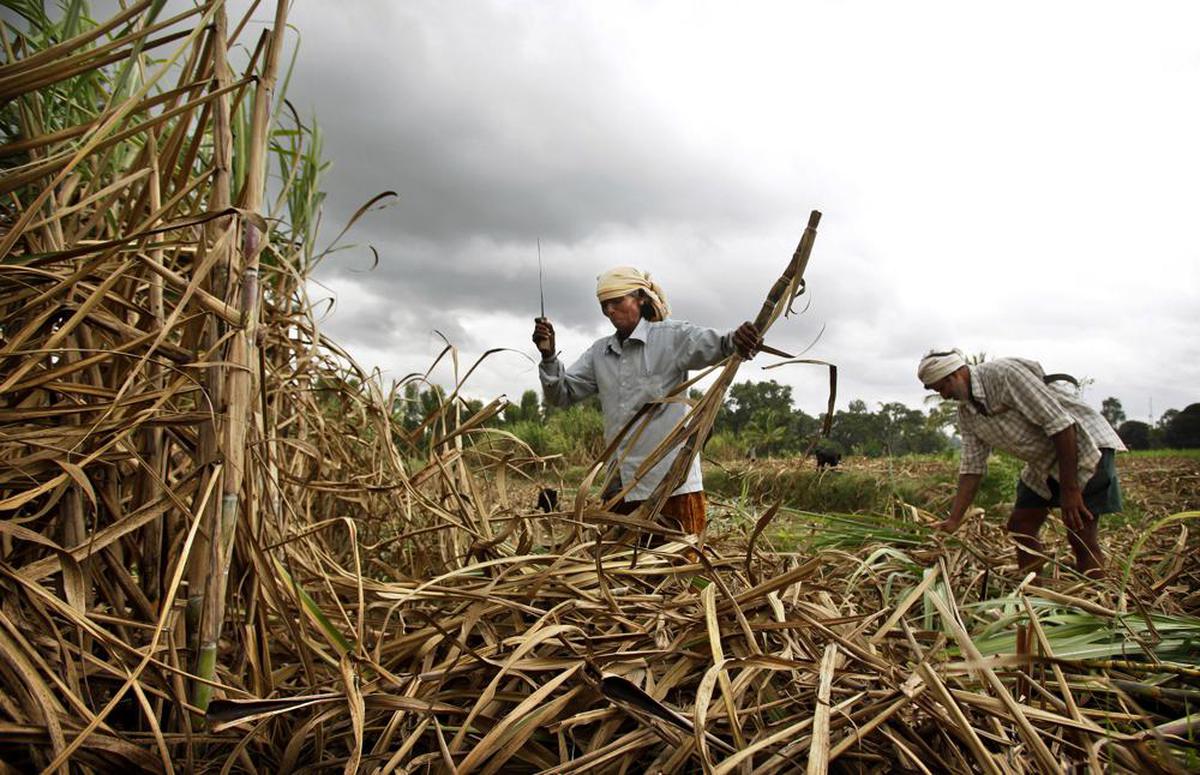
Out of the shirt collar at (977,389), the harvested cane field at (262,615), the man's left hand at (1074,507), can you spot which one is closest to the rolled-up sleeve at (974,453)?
the shirt collar at (977,389)

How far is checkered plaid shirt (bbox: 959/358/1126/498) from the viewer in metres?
2.80

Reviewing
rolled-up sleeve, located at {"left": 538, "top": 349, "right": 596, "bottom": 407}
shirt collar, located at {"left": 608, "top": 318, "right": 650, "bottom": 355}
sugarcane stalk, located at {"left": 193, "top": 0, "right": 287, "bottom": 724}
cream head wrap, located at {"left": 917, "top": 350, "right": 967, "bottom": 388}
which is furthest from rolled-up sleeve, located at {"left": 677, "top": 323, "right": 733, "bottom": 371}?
sugarcane stalk, located at {"left": 193, "top": 0, "right": 287, "bottom": 724}

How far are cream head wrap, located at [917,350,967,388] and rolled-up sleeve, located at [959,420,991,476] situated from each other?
42 cm

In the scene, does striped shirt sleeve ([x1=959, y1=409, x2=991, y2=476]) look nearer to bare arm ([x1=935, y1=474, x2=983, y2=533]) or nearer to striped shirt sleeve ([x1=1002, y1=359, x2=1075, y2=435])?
bare arm ([x1=935, y1=474, x2=983, y2=533])

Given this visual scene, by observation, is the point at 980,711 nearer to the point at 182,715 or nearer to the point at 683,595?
the point at 683,595

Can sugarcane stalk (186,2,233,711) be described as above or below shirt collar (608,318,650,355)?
below

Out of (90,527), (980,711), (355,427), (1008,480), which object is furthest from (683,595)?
(1008,480)

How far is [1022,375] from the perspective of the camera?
111 inches

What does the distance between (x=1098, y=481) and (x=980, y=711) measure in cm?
275

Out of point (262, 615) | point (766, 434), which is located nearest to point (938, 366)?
point (262, 615)

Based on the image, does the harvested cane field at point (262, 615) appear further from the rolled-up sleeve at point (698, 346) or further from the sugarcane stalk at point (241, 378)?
the rolled-up sleeve at point (698, 346)

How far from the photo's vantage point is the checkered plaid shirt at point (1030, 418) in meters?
2.80

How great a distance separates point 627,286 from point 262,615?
6.89 ft

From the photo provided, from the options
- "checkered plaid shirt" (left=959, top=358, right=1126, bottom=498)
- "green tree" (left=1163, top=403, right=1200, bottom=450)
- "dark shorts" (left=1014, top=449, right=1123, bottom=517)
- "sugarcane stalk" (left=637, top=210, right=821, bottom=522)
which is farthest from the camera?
"green tree" (left=1163, top=403, right=1200, bottom=450)
